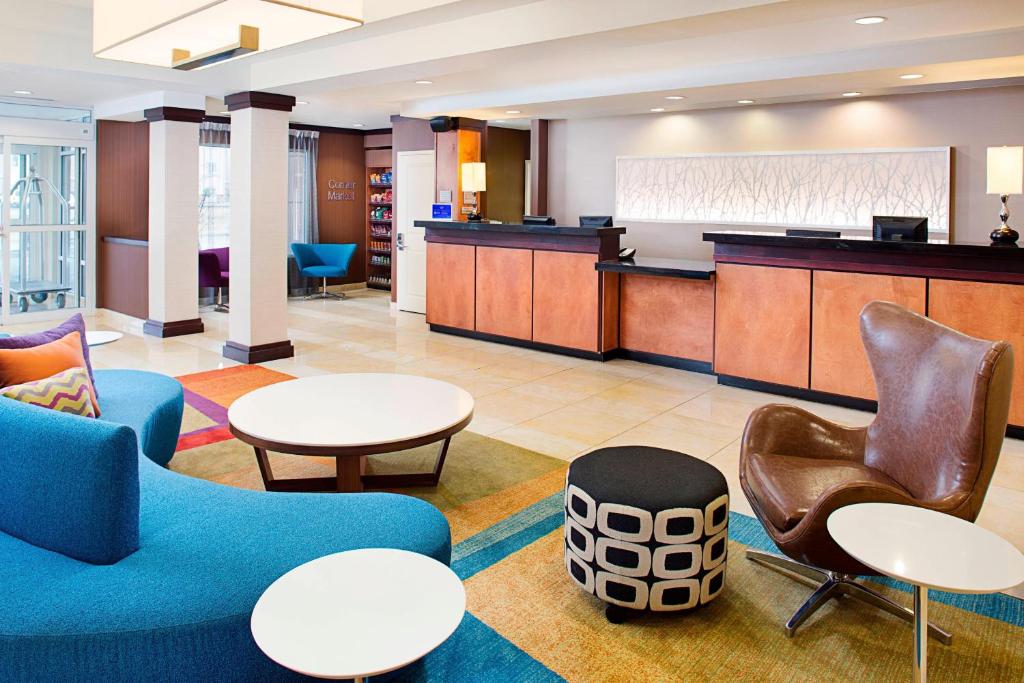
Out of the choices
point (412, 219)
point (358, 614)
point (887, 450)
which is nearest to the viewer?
point (358, 614)

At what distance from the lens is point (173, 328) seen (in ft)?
27.5

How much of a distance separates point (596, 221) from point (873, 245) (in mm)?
2963

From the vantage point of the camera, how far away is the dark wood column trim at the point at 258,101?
6.87 metres

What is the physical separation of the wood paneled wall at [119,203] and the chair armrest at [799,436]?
772cm

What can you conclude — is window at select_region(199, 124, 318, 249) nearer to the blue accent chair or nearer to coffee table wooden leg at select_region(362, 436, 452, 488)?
the blue accent chair

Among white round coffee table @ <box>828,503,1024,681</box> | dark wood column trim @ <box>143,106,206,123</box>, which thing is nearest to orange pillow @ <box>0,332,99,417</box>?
white round coffee table @ <box>828,503,1024,681</box>

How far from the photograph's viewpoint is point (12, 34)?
228 inches

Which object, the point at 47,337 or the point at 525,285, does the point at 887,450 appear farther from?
the point at 525,285

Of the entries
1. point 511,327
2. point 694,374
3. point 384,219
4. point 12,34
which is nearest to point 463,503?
point 694,374

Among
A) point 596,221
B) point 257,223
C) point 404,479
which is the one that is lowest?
point 404,479

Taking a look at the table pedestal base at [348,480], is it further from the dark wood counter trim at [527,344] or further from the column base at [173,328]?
the column base at [173,328]

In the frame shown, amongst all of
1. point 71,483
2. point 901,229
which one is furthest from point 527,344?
point 71,483

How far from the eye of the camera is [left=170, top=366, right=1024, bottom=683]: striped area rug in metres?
2.42

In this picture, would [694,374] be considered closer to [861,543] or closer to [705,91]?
[705,91]
